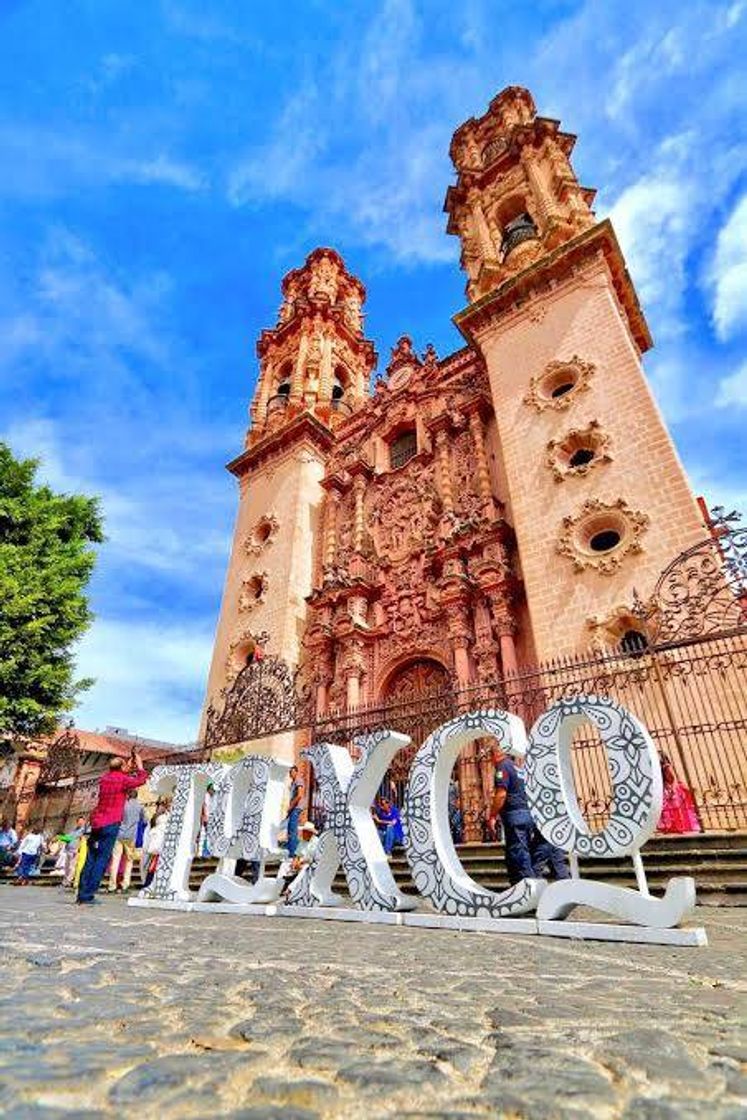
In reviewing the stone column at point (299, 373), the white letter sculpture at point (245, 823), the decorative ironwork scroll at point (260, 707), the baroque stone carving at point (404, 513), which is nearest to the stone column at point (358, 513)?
the baroque stone carving at point (404, 513)

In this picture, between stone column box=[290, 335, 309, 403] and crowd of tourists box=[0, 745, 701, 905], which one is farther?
stone column box=[290, 335, 309, 403]

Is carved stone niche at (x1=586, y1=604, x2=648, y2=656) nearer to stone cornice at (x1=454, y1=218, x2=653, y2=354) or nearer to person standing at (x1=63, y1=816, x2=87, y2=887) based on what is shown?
stone cornice at (x1=454, y1=218, x2=653, y2=354)

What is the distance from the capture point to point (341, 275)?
28906 millimetres

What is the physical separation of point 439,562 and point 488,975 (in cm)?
1209

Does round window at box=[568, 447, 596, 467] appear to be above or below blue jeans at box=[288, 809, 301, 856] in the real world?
above

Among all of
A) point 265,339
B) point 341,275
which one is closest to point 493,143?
point 341,275

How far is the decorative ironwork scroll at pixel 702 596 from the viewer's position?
812cm

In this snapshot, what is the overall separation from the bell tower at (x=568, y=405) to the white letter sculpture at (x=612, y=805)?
19.6 feet

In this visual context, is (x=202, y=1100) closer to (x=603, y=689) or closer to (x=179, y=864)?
(x=179, y=864)

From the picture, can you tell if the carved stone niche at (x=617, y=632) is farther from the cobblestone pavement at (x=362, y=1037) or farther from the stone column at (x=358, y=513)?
the cobblestone pavement at (x=362, y=1037)

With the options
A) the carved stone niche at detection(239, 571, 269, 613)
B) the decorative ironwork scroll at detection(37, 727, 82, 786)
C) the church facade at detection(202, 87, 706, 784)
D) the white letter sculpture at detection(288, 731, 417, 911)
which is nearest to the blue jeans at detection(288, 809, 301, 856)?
the white letter sculpture at detection(288, 731, 417, 911)

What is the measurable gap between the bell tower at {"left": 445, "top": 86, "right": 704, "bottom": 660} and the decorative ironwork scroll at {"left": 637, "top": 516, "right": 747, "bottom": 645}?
1.78 feet

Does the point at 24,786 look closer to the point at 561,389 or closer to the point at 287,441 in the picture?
the point at 287,441

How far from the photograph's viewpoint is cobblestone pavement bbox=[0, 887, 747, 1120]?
0.86 metres
